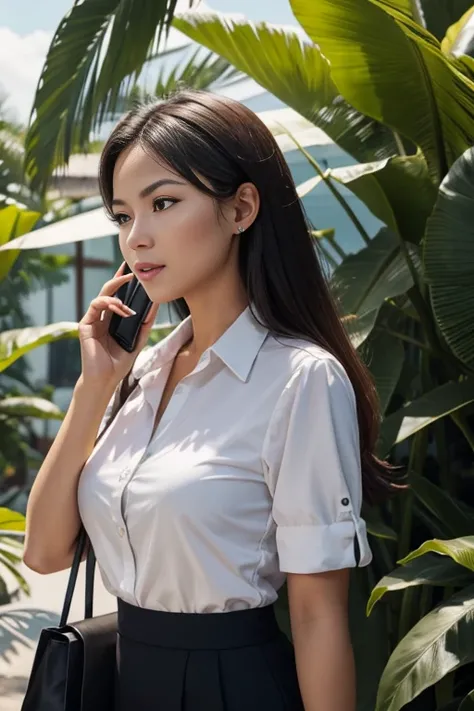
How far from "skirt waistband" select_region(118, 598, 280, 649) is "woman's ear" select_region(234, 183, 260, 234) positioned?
44 cm

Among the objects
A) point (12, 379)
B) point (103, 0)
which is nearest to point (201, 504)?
point (103, 0)

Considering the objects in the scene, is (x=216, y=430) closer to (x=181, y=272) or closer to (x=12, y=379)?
(x=181, y=272)

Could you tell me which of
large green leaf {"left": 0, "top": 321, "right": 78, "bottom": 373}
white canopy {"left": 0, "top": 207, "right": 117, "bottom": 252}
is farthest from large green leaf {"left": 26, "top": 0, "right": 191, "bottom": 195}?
large green leaf {"left": 0, "top": 321, "right": 78, "bottom": 373}

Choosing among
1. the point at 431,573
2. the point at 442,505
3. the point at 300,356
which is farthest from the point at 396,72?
the point at 300,356

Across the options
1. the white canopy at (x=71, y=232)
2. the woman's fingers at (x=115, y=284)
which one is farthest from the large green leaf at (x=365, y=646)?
the woman's fingers at (x=115, y=284)

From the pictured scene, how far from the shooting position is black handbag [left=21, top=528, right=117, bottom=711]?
3.84 feet

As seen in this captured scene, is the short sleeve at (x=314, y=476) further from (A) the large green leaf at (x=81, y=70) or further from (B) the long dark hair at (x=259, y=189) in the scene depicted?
(A) the large green leaf at (x=81, y=70)

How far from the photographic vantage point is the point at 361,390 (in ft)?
4.11

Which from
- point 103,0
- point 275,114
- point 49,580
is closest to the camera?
point 103,0

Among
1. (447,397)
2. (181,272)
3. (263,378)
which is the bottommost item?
(447,397)

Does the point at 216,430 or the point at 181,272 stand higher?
the point at 181,272

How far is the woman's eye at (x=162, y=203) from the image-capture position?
47.0 inches

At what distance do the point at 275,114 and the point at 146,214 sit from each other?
162 centimetres

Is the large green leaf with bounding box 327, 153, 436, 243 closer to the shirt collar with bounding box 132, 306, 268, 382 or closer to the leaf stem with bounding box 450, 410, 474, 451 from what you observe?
the leaf stem with bounding box 450, 410, 474, 451
